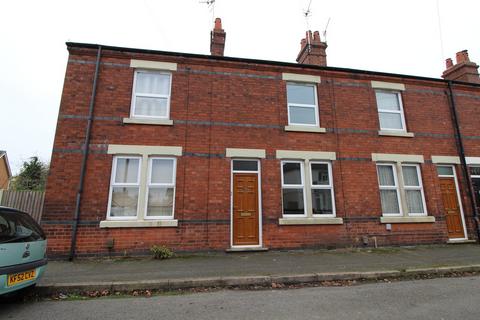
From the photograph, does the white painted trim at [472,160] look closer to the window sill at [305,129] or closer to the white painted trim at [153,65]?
the window sill at [305,129]

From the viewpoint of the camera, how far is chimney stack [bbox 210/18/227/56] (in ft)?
31.2

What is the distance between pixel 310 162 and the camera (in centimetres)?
855

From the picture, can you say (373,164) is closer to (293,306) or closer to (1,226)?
(293,306)

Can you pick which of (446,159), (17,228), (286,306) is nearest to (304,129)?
(446,159)

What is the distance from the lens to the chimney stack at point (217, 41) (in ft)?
31.2

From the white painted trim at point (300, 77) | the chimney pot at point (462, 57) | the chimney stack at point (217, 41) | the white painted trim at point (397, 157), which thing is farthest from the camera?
the chimney pot at point (462, 57)

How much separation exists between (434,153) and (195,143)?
333 inches

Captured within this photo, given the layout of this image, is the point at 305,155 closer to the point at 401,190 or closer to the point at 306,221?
the point at 306,221

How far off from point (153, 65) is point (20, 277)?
21.5 feet

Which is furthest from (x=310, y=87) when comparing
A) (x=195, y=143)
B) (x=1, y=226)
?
(x=1, y=226)

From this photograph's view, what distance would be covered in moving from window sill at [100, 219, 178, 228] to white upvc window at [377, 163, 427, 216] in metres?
6.87

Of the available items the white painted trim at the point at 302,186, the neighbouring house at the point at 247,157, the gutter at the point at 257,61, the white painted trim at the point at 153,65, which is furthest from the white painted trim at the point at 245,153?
the white painted trim at the point at 153,65

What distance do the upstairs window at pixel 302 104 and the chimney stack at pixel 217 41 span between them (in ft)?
9.21

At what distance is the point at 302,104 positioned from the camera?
9.09 metres
